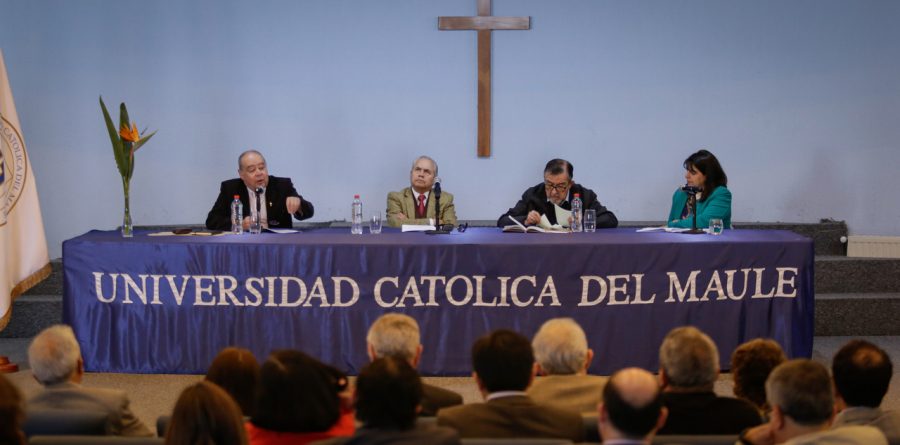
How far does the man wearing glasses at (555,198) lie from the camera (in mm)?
5562

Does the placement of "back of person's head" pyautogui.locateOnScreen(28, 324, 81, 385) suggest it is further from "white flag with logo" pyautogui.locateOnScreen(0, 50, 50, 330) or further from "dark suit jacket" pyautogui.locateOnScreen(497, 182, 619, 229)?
"dark suit jacket" pyautogui.locateOnScreen(497, 182, 619, 229)

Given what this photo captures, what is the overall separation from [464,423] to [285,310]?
2431 mm

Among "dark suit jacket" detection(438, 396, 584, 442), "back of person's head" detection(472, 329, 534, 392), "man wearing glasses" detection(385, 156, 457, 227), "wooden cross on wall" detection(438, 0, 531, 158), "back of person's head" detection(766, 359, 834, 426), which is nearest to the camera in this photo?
"back of person's head" detection(766, 359, 834, 426)

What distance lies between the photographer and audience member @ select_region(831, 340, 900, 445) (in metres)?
2.59

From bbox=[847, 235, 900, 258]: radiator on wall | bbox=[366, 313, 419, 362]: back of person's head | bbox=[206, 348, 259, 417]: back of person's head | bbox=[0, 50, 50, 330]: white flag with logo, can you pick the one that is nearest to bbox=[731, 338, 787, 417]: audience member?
bbox=[366, 313, 419, 362]: back of person's head

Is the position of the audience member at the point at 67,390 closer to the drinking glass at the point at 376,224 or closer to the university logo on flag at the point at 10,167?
the drinking glass at the point at 376,224

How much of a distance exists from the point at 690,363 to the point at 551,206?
123 inches

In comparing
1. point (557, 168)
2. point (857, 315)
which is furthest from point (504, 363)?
point (857, 315)

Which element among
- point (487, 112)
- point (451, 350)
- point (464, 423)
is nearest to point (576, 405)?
point (464, 423)

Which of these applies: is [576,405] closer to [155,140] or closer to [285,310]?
[285,310]

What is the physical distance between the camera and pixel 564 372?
9.64 ft

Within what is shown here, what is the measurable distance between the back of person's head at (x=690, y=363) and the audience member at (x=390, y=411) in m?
0.75

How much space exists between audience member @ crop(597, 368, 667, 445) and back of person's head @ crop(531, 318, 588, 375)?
758 millimetres

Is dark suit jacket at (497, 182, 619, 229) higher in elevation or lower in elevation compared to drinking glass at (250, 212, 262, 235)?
higher
